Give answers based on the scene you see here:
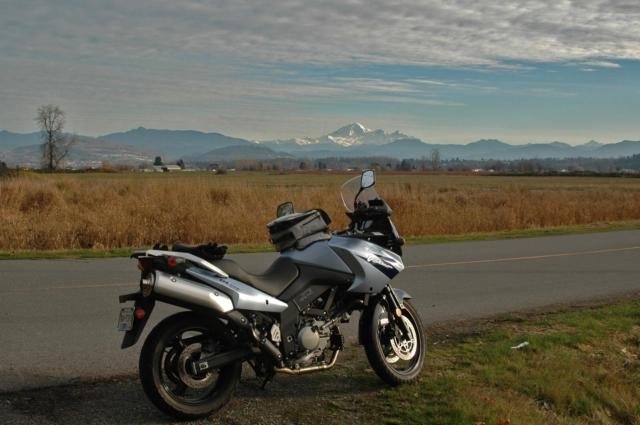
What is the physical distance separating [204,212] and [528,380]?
617 inches

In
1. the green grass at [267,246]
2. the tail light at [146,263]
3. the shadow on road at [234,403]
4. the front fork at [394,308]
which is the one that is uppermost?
the tail light at [146,263]

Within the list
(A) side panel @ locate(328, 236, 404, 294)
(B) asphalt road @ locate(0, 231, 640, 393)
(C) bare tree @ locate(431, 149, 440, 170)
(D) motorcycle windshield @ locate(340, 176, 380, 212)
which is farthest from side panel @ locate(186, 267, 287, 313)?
(C) bare tree @ locate(431, 149, 440, 170)

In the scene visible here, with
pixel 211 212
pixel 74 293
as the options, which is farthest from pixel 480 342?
pixel 211 212

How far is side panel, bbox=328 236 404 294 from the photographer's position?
5586 mm

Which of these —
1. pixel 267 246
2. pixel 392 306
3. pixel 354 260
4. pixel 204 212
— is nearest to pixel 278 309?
pixel 354 260

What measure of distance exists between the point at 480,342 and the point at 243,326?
3.39 meters

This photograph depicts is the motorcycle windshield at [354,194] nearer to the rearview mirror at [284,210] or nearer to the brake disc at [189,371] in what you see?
the rearview mirror at [284,210]

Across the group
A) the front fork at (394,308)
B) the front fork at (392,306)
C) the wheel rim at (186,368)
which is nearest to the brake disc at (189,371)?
the wheel rim at (186,368)

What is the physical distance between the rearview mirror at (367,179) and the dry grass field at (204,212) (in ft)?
42.4

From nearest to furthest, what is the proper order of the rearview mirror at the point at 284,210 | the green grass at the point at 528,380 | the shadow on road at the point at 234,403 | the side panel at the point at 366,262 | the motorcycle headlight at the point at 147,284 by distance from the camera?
the motorcycle headlight at the point at 147,284, the shadow on road at the point at 234,403, the green grass at the point at 528,380, the side panel at the point at 366,262, the rearview mirror at the point at 284,210

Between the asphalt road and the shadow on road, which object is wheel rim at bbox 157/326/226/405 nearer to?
the shadow on road

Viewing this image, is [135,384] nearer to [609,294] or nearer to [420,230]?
[609,294]

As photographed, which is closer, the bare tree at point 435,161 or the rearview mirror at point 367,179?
the rearview mirror at point 367,179

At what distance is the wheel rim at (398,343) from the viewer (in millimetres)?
5922
